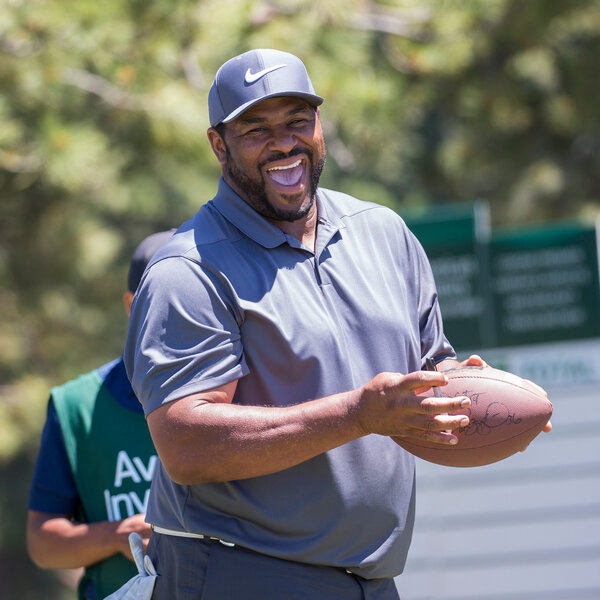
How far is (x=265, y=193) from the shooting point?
8.38 feet

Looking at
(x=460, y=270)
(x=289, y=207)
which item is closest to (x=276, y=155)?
(x=289, y=207)

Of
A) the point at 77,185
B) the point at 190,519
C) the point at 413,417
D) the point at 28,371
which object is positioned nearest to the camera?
the point at 413,417

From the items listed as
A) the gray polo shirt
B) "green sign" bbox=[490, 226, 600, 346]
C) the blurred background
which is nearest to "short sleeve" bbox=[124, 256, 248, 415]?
the gray polo shirt

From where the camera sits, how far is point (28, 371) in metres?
8.05

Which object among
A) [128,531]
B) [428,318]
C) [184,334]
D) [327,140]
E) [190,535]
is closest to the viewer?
[184,334]

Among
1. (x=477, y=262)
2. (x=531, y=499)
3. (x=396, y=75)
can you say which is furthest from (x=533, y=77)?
(x=531, y=499)

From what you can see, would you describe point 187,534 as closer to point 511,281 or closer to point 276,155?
point 276,155

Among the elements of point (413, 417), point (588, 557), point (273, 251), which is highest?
point (273, 251)

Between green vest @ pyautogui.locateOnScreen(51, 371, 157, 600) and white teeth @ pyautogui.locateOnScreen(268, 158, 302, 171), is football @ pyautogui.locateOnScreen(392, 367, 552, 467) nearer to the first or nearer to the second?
white teeth @ pyautogui.locateOnScreen(268, 158, 302, 171)

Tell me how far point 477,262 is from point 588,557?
1.91 m

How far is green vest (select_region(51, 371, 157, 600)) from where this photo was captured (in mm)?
3107

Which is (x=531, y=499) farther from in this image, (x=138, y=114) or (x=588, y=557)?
(x=138, y=114)

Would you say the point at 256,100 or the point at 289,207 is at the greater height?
the point at 256,100

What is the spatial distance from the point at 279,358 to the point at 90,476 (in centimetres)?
106
